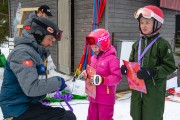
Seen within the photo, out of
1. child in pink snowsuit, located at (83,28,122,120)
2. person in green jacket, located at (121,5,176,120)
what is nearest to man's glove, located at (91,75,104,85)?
child in pink snowsuit, located at (83,28,122,120)

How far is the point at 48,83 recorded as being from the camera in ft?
7.15

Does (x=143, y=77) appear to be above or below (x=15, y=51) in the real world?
below

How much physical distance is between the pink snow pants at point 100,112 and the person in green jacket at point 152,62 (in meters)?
0.41

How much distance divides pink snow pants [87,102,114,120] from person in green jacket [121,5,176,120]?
0.41 metres

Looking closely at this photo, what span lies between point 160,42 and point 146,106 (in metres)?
0.81

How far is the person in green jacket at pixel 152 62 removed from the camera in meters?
2.88

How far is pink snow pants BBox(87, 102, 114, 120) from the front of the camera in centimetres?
328

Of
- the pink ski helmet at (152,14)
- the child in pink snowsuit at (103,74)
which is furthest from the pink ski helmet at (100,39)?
the pink ski helmet at (152,14)

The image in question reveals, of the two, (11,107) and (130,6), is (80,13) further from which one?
(11,107)

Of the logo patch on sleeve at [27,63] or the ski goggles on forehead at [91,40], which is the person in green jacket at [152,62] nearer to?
the ski goggles on forehead at [91,40]

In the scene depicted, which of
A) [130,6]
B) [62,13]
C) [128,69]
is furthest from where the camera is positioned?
[62,13]

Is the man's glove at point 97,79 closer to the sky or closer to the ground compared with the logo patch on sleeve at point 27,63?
closer to the ground

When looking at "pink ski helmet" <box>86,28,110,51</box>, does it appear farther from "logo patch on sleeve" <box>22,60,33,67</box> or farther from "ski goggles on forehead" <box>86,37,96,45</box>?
"logo patch on sleeve" <box>22,60,33,67</box>

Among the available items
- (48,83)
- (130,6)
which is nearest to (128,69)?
(48,83)
